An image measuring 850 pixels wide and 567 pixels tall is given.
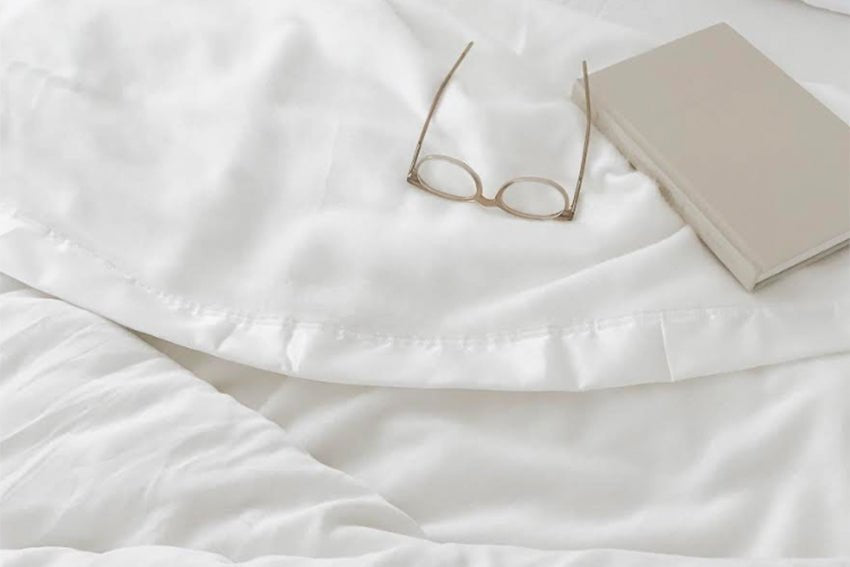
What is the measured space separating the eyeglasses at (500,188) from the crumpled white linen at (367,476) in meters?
0.13

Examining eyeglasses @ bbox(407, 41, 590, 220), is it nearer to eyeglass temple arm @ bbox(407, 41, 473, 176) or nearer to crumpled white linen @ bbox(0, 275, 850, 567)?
eyeglass temple arm @ bbox(407, 41, 473, 176)

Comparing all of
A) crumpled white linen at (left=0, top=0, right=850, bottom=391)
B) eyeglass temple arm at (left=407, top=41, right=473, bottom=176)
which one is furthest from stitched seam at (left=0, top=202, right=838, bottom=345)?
eyeglass temple arm at (left=407, top=41, right=473, bottom=176)

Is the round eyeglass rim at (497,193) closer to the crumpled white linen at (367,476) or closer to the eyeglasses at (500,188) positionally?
the eyeglasses at (500,188)

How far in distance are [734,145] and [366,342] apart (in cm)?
28

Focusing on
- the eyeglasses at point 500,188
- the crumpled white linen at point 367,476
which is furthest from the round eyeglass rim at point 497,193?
the crumpled white linen at point 367,476

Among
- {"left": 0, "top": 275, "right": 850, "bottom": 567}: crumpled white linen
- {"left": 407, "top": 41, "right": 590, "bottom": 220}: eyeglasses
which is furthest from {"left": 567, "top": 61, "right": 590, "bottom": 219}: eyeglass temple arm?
{"left": 0, "top": 275, "right": 850, "bottom": 567}: crumpled white linen

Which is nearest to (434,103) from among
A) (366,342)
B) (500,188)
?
(500,188)

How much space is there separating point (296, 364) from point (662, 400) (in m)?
0.22

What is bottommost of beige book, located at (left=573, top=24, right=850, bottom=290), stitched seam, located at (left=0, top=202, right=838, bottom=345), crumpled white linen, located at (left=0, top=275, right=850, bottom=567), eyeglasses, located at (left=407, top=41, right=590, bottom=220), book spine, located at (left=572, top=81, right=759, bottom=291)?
crumpled white linen, located at (left=0, top=275, right=850, bottom=567)

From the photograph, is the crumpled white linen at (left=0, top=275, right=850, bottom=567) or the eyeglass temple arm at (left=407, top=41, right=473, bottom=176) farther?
the eyeglass temple arm at (left=407, top=41, right=473, bottom=176)

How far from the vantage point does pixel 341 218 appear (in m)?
0.60

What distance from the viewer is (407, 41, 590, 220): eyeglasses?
24.0 inches

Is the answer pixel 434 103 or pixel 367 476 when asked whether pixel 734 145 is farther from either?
pixel 367 476

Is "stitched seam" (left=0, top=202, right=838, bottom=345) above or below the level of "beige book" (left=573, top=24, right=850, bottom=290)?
below
